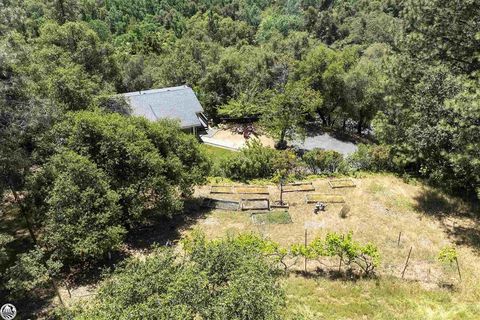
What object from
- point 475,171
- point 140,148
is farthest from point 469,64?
point 140,148

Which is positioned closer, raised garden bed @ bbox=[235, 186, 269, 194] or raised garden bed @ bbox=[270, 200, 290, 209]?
raised garden bed @ bbox=[270, 200, 290, 209]

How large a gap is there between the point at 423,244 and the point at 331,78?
25694 mm

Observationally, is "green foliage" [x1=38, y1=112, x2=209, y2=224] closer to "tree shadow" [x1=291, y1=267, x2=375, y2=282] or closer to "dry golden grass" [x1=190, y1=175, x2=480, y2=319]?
"dry golden grass" [x1=190, y1=175, x2=480, y2=319]

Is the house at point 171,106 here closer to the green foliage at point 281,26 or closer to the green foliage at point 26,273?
the green foliage at point 26,273

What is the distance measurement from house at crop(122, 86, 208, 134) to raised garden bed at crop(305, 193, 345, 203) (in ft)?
64.3

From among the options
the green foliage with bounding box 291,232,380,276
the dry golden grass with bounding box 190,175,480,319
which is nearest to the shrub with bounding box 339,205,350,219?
the dry golden grass with bounding box 190,175,480,319

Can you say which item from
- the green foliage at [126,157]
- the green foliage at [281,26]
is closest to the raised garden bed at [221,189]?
→ the green foliage at [126,157]

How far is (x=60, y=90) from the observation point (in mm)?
23266

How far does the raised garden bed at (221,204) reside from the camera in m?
22.4

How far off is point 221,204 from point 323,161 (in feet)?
28.9

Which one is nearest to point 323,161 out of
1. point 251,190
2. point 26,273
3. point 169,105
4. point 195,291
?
point 251,190

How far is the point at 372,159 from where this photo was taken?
27.0m

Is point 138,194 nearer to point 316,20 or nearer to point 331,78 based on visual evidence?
point 331,78

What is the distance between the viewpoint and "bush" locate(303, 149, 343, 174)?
27.2 metres
